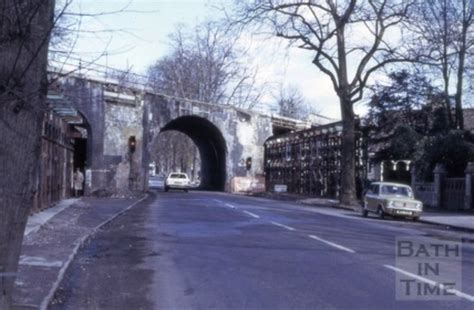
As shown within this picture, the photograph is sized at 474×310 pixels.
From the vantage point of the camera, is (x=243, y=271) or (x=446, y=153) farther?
(x=446, y=153)

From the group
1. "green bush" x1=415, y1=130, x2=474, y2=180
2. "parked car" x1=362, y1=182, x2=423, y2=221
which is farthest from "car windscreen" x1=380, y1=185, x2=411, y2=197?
"green bush" x1=415, y1=130, x2=474, y2=180

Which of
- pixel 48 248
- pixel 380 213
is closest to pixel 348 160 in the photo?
pixel 380 213

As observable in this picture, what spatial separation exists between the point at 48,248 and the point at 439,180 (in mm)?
28680

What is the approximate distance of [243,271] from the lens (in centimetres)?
1146

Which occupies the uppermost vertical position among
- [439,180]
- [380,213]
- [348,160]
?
[348,160]

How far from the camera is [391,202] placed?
92.0ft

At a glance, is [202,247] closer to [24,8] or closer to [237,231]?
[237,231]

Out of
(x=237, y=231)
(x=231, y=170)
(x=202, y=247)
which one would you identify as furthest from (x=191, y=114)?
(x=202, y=247)

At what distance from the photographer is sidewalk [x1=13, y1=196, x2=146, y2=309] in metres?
8.98

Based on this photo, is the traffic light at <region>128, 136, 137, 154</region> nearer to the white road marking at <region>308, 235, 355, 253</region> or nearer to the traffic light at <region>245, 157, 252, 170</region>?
the traffic light at <region>245, 157, 252, 170</region>

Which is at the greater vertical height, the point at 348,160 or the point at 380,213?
the point at 348,160

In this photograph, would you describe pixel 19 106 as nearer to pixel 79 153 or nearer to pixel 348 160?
pixel 348 160

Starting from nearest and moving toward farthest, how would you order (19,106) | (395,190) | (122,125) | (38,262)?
(19,106)
(38,262)
(395,190)
(122,125)

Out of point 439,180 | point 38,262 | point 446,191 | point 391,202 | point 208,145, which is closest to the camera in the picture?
point 38,262
